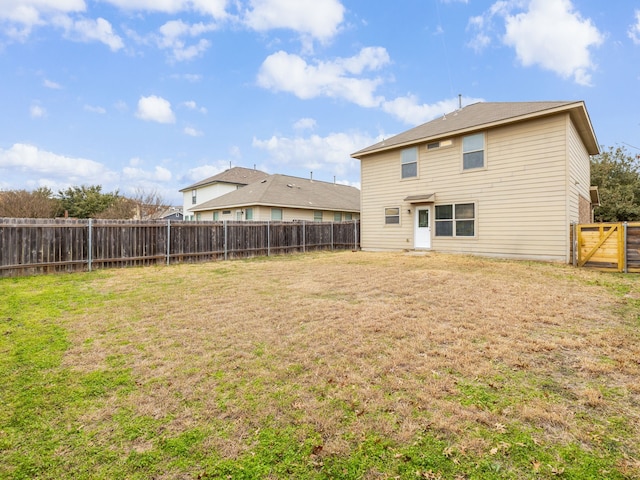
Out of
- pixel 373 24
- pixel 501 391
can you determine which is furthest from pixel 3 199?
pixel 501 391

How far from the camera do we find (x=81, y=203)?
1185 inches

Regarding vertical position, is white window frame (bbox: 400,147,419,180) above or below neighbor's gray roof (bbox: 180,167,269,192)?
below

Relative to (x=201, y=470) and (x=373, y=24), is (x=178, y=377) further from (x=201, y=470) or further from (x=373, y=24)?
(x=373, y=24)

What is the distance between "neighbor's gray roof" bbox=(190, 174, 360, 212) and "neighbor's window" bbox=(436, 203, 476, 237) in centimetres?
1030

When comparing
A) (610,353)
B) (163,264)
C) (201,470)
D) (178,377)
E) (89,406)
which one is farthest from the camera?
(163,264)

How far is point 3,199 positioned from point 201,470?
103 feet

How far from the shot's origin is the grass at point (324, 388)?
1.90 metres

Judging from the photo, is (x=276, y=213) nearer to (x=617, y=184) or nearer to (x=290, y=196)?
(x=290, y=196)

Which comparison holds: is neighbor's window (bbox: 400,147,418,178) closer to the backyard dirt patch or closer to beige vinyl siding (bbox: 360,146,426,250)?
beige vinyl siding (bbox: 360,146,426,250)

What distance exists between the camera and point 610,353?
3.34 metres

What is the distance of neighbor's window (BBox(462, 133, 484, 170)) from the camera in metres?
11.9

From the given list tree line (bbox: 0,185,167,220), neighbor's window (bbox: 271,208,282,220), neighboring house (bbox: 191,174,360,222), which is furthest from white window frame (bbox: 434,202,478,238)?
tree line (bbox: 0,185,167,220)

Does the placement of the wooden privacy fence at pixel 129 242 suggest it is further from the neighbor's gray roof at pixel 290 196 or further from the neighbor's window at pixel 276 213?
the neighbor's gray roof at pixel 290 196

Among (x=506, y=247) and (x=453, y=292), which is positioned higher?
(x=506, y=247)
